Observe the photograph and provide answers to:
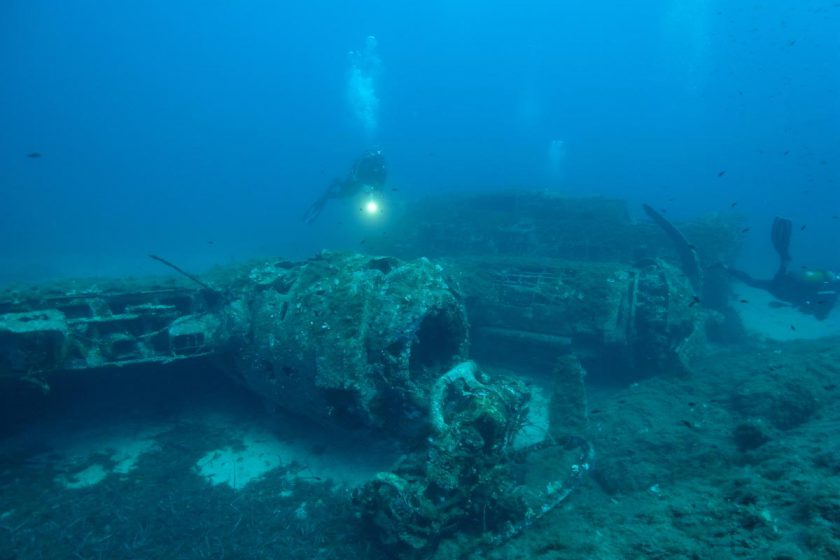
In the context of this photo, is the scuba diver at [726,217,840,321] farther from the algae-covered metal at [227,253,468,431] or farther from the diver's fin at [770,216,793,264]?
the algae-covered metal at [227,253,468,431]

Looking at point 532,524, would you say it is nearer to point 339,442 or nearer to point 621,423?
point 621,423

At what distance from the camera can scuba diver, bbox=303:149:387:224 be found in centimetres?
1731

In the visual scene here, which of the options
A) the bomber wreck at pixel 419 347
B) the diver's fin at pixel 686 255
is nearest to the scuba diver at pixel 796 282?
the diver's fin at pixel 686 255

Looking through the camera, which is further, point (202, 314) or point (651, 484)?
point (202, 314)

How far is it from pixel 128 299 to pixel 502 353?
6.81 meters

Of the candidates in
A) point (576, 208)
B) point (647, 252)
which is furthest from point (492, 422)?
point (576, 208)

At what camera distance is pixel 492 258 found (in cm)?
1055

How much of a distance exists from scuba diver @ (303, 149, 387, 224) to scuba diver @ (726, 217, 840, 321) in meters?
12.2

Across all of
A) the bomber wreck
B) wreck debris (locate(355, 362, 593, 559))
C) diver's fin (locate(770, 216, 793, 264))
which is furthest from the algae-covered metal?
diver's fin (locate(770, 216, 793, 264))

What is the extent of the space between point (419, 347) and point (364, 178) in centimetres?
1225

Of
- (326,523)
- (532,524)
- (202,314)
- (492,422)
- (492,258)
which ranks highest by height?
(492,258)

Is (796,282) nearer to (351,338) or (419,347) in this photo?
(419,347)

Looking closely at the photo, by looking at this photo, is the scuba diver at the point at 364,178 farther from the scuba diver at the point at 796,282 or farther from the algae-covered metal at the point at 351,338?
the scuba diver at the point at 796,282

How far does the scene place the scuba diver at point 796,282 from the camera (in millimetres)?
11695
